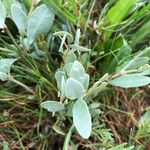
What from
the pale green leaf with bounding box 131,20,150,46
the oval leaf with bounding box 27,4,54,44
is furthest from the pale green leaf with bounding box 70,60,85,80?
the pale green leaf with bounding box 131,20,150,46

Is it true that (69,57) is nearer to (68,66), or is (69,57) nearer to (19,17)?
(68,66)

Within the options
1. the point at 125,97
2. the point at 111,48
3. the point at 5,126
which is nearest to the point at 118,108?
the point at 125,97

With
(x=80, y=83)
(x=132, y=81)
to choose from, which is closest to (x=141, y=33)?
(x=132, y=81)

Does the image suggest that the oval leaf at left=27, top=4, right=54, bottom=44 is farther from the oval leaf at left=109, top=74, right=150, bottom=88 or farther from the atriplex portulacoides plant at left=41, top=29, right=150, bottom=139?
the oval leaf at left=109, top=74, right=150, bottom=88

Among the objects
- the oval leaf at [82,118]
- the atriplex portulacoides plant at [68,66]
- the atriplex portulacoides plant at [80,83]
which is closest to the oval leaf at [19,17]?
the atriplex portulacoides plant at [68,66]

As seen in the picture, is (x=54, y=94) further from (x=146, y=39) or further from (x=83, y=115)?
(x=146, y=39)

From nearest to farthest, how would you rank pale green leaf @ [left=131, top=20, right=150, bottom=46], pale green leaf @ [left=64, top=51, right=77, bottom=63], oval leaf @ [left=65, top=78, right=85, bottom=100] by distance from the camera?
oval leaf @ [left=65, top=78, right=85, bottom=100] < pale green leaf @ [left=64, top=51, right=77, bottom=63] < pale green leaf @ [left=131, top=20, right=150, bottom=46]
